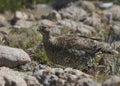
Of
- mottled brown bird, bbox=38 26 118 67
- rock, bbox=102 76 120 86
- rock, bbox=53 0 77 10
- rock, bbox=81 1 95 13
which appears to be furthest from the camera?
rock, bbox=53 0 77 10

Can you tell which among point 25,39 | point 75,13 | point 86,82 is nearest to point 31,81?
point 86,82

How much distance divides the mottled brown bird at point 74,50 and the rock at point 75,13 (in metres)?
6.35

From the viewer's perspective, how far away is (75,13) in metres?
17.9

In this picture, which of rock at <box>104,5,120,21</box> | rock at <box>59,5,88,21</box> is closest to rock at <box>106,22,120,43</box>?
rock at <box>59,5,88,21</box>

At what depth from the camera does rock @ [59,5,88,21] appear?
1720cm

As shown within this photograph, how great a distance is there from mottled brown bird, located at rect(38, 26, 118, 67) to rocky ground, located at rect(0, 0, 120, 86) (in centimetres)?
19

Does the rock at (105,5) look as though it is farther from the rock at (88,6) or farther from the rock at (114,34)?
the rock at (114,34)

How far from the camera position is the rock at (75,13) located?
1720cm

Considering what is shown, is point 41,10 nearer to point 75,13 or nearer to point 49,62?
point 75,13

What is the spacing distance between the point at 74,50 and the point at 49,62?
2.02ft

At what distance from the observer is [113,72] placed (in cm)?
900

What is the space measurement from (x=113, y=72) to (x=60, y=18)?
8.68m

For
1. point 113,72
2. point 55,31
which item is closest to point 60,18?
point 55,31

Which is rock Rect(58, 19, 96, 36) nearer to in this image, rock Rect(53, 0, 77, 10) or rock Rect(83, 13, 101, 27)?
rock Rect(83, 13, 101, 27)
